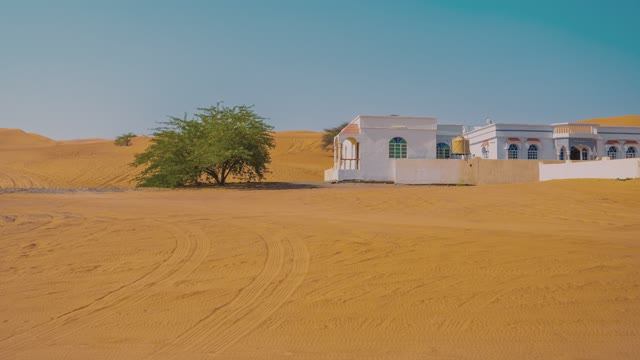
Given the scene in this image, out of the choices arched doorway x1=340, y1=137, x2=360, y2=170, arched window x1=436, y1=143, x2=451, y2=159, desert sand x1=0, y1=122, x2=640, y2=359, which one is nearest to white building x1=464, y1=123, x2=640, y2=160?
arched window x1=436, y1=143, x2=451, y2=159

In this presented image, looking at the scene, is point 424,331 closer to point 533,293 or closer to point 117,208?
point 533,293

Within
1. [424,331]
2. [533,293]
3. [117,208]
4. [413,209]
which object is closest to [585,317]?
[533,293]

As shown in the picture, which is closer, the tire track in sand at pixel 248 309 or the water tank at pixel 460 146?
the tire track in sand at pixel 248 309

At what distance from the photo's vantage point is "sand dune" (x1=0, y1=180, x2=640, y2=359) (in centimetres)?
441

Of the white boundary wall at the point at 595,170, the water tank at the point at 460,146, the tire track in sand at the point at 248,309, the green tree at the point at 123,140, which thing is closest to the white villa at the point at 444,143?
the water tank at the point at 460,146

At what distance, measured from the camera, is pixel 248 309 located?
17.4 ft

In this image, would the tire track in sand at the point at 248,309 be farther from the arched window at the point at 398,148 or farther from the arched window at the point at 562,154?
the arched window at the point at 562,154

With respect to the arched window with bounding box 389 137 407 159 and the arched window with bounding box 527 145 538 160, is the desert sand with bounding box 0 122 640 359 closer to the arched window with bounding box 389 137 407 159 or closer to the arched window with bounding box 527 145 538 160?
the arched window with bounding box 389 137 407 159

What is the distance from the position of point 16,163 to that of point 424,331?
47.4 m

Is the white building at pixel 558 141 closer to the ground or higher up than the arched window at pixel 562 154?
higher up

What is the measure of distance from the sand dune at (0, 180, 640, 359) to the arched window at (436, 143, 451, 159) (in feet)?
95.0

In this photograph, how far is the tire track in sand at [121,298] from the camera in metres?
4.60

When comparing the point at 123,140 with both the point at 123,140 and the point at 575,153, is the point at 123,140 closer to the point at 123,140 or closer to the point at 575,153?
the point at 123,140

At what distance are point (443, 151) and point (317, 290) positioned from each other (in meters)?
35.8
